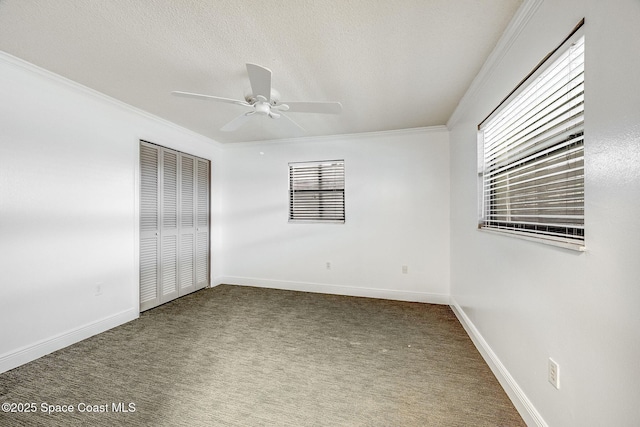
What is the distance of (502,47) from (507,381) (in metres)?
2.26

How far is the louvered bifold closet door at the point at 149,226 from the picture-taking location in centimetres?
307

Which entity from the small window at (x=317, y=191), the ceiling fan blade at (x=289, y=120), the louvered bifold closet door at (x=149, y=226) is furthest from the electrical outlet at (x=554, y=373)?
the louvered bifold closet door at (x=149, y=226)

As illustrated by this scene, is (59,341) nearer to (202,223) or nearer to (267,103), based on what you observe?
(202,223)

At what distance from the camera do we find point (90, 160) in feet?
8.21

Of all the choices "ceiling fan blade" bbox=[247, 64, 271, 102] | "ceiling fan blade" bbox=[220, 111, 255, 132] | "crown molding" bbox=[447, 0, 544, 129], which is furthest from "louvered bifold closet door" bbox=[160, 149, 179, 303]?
"crown molding" bbox=[447, 0, 544, 129]

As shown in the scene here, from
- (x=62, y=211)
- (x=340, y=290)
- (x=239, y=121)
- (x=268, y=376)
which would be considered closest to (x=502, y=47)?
(x=239, y=121)

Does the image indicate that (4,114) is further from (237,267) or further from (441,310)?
(441,310)

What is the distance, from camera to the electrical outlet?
120 cm

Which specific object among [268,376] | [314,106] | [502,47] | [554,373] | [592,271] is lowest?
[268,376]

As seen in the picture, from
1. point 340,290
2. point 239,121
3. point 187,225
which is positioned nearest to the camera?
point 239,121

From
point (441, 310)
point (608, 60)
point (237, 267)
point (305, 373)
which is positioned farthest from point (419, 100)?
point (237, 267)

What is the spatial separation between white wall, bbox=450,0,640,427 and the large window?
9 centimetres

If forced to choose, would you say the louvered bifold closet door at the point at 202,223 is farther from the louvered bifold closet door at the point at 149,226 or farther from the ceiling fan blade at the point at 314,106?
the ceiling fan blade at the point at 314,106

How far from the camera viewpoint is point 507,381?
1.69 m
